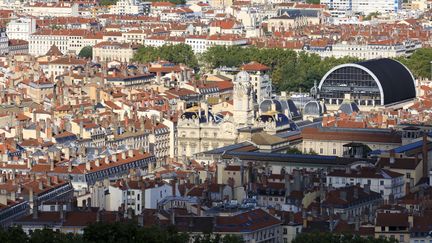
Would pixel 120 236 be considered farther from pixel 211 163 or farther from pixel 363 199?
pixel 211 163

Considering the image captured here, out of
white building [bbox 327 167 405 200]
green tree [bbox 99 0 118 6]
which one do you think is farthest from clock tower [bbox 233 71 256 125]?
green tree [bbox 99 0 118 6]

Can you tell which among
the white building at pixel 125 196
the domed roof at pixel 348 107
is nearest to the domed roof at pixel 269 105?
the domed roof at pixel 348 107

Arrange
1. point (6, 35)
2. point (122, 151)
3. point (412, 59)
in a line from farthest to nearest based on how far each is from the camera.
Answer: point (6, 35) → point (412, 59) → point (122, 151)

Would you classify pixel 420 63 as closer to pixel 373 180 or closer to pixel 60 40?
pixel 60 40

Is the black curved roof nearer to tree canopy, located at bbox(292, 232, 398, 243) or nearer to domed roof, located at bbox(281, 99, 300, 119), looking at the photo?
domed roof, located at bbox(281, 99, 300, 119)

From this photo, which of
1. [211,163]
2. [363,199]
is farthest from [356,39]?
[363,199]

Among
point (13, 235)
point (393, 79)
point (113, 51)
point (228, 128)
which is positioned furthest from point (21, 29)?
point (13, 235)

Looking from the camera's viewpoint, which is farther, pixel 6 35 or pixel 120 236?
pixel 6 35
